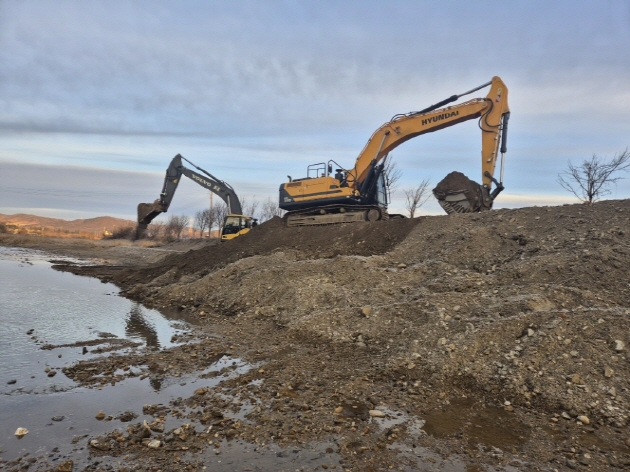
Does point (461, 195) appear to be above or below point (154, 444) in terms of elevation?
above

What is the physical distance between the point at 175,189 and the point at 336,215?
38.2 feet

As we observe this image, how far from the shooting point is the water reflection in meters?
8.45

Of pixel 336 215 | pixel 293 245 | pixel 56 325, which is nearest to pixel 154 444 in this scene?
pixel 56 325

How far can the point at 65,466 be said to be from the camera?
12.2ft

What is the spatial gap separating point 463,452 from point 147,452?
10.3 ft

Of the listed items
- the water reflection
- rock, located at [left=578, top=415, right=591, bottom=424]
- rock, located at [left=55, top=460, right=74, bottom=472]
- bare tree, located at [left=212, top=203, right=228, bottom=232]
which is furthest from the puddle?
bare tree, located at [left=212, top=203, right=228, bottom=232]

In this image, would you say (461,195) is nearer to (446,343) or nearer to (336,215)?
(336,215)

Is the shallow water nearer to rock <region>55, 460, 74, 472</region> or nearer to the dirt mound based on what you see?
rock <region>55, 460, 74, 472</region>

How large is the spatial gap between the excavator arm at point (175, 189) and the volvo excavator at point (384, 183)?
26.3ft

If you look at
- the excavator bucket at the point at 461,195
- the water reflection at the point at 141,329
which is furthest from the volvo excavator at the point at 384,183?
the water reflection at the point at 141,329

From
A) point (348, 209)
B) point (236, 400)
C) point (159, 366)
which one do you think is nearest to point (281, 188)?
point (348, 209)

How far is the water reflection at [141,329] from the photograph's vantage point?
8451mm

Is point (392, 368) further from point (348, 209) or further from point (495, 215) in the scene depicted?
point (348, 209)

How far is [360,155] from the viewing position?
1683cm
